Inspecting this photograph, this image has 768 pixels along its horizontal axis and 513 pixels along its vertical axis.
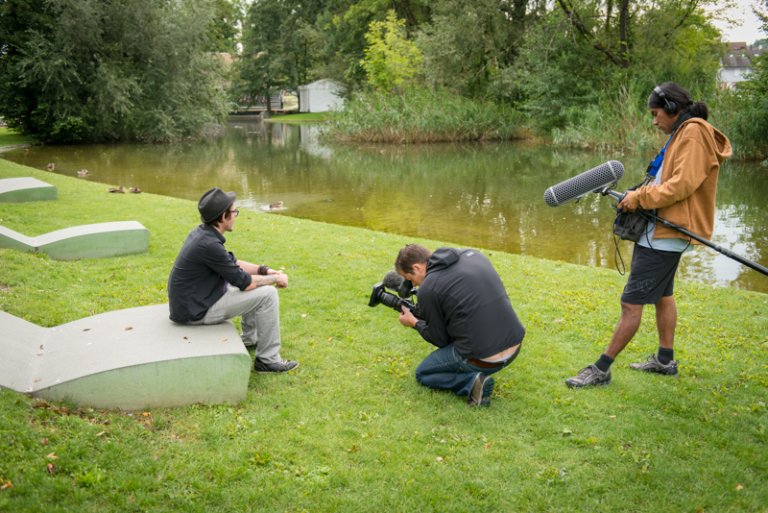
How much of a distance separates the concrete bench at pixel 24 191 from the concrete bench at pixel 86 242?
4235mm

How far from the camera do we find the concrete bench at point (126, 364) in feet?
14.1

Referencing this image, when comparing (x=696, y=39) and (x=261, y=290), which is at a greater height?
(x=696, y=39)

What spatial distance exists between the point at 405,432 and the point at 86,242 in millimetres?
6113

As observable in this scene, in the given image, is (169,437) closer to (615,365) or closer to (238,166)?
(615,365)

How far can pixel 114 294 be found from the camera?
23.5ft

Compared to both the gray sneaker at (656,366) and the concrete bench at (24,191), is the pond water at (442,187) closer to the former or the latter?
the concrete bench at (24,191)

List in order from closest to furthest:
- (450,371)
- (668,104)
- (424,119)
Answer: (668,104) < (450,371) < (424,119)

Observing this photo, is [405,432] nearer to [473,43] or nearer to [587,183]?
[587,183]

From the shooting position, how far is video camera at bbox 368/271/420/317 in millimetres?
5098

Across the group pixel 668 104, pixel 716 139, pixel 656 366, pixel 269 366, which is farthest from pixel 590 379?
pixel 269 366

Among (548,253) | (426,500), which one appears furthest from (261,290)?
(548,253)

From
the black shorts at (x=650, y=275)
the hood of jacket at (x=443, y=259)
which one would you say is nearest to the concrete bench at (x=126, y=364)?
the hood of jacket at (x=443, y=259)

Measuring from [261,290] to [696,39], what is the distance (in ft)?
112

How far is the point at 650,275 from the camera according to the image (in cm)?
492
